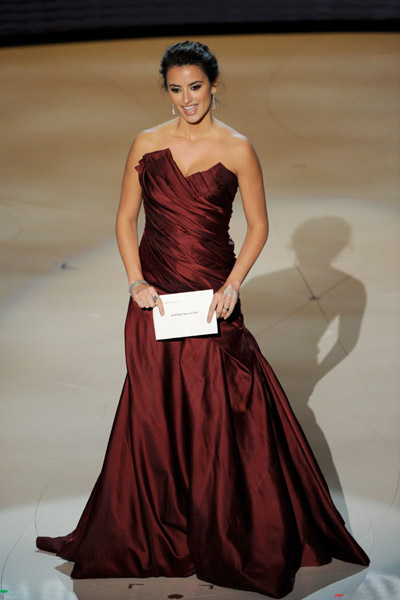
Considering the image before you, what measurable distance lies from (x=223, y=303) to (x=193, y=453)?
20.4 inches

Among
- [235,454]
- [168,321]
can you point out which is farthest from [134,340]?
[235,454]

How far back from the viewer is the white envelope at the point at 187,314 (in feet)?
10.0

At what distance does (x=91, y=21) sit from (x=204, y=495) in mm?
9945

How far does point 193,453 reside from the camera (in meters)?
3.23

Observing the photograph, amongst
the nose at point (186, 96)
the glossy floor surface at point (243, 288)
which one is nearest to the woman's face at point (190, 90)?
the nose at point (186, 96)

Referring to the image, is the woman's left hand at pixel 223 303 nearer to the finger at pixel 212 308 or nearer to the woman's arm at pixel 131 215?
the finger at pixel 212 308

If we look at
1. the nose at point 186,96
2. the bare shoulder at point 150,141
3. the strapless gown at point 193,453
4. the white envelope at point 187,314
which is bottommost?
the strapless gown at point 193,453

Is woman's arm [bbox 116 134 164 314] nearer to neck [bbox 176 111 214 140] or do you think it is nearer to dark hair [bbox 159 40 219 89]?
neck [bbox 176 111 214 140]

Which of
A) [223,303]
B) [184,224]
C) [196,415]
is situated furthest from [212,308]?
[196,415]

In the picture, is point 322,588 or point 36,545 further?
point 36,545

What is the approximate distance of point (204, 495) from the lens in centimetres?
322

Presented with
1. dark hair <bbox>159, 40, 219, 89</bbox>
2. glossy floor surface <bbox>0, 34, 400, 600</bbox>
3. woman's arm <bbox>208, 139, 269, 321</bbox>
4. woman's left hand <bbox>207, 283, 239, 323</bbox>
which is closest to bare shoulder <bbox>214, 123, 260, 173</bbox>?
woman's arm <bbox>208, 139, 269, 321</bbox>

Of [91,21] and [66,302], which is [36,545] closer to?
[66,302]

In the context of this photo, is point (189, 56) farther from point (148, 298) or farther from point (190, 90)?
point (148, 298)
